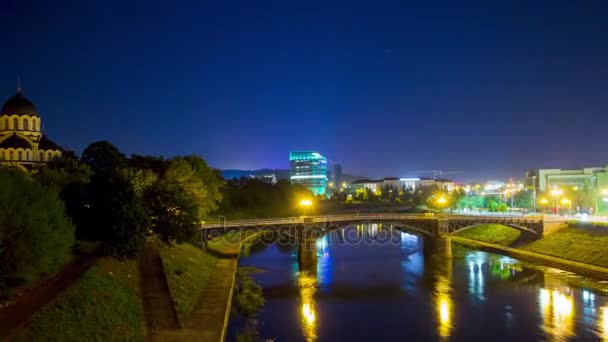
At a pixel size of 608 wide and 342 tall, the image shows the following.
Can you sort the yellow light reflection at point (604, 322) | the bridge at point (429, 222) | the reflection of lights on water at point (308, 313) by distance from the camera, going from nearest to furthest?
1. the yellow light reflection at point (604, 322)
2. the reflection of lights on water at point (308, 313)
3. the bridge at point (429, 222)

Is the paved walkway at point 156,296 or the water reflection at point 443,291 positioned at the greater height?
the paved walkway at point 156,296

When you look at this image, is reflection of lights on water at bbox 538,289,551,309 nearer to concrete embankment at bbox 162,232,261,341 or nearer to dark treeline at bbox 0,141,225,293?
concrete embankment at bbox 162,232,261,341

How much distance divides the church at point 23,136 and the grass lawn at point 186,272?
104 ft

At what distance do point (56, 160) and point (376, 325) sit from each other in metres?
46.5

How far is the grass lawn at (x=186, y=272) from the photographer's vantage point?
31.1 meters

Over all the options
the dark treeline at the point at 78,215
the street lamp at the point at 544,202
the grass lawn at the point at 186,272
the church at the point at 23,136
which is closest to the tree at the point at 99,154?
the church at the point at 23,136

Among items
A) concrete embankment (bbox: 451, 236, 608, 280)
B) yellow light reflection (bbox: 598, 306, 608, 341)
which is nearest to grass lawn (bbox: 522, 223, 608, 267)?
concrete embankment (bbox: 451, 236, 608, 280)

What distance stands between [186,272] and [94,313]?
14465mm

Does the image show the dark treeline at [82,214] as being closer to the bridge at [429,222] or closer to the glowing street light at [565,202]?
the bridge at [429,222]

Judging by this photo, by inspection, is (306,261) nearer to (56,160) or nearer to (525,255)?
(525,255)

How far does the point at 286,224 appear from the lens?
62.1 metres

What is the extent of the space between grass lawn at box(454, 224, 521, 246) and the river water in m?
6.08

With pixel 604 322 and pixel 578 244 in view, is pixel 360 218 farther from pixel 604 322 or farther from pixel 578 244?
pixel 604 322

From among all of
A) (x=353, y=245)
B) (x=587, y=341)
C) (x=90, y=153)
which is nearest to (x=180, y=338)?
(x=587, y=341)
